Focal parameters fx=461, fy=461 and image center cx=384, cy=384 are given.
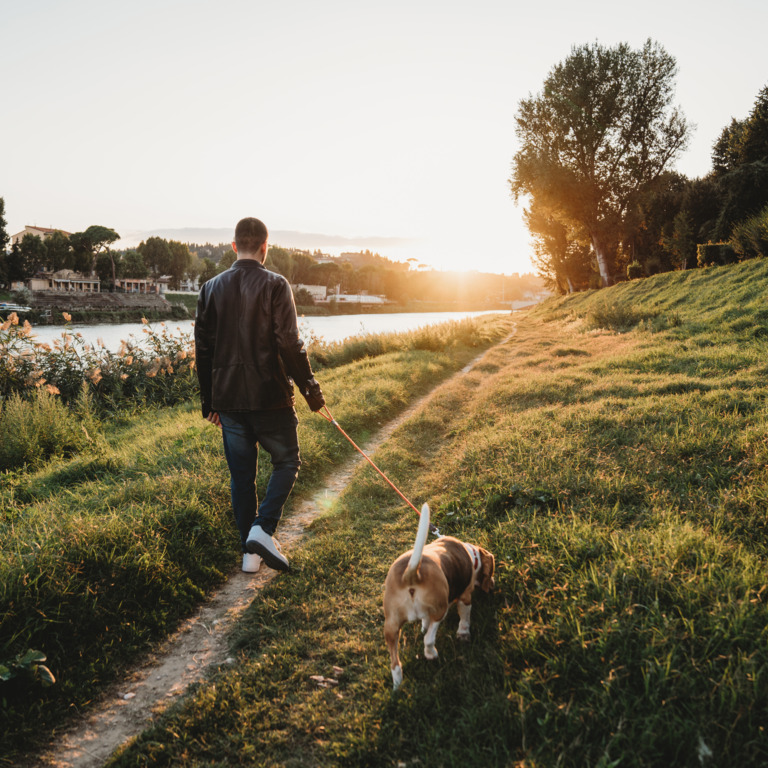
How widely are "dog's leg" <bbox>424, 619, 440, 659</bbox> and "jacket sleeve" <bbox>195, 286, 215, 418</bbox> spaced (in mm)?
2560

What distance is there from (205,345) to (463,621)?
2912mm

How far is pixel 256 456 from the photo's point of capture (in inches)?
157

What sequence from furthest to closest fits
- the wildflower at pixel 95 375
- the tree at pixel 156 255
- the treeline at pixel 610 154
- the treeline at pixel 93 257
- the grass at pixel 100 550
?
the tree at pixel 156 255 → the treeline at pixel 93 257 → the treeline at pixel 610 154 → the wildflower at pixel 95 375 → the grass at pixel 100 550

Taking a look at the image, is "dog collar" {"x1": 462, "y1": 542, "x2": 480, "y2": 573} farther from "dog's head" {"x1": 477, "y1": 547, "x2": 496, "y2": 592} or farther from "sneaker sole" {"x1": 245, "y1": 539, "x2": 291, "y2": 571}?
"sneaker sole" {"x1": 245, "y1": 539, "x2": 291, "y2": 571}

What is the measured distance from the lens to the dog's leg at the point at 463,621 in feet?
9.41

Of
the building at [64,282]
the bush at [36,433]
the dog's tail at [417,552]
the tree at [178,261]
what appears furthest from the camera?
the tree at [178,261]

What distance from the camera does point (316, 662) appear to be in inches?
115

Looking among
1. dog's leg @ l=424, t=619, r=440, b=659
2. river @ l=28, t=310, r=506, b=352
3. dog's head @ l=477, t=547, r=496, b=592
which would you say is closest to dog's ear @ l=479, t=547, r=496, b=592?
dog's head @ l=477, t=547, r=496, b=592

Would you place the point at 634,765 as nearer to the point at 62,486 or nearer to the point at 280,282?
the point at 280,282

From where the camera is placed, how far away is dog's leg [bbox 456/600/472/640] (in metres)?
2.87

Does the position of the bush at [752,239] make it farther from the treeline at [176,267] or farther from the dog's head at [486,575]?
the treeline at [176,267]

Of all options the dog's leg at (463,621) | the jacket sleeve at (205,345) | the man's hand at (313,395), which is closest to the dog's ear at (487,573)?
the dog's leg at (463,621)

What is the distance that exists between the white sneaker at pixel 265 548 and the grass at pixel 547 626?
14 cm

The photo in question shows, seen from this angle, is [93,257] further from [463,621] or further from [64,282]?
[463,621]
